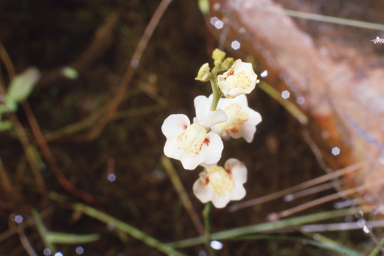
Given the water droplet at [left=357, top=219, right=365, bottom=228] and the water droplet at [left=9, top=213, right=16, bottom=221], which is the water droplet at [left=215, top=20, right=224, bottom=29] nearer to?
the water droplet at [left=357, top=219, right=365, bottom=228]

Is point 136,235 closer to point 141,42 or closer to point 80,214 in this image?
point 80,214

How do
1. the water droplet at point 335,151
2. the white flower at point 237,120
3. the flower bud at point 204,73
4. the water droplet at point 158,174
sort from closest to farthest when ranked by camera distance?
1. the flower bud at point 204,73
2. the white flower at point 237,120
3. the water droplet at point 335,151
4. the water droplet at point 158,174

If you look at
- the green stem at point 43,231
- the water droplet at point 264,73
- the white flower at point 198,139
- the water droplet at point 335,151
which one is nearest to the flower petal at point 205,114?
the white flower at point 198,139

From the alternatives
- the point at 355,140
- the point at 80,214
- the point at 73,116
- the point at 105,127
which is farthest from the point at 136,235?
the point at 355,140

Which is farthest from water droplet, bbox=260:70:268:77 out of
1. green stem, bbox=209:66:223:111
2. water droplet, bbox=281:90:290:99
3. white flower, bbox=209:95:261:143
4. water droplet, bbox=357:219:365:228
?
water droplet, bbox=357:219:365:228

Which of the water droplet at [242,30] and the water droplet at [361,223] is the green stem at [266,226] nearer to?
the water droplet at [361,223]

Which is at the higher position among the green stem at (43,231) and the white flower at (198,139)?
the green stem at (43,231)
